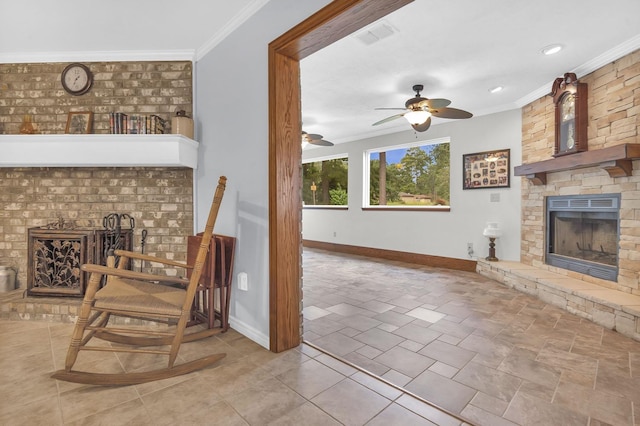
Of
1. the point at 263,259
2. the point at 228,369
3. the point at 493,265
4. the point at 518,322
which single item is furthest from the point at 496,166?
the point at 228,369

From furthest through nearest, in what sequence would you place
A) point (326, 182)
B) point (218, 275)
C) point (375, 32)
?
point (326, 182), point (375, 32), point (218, 275)

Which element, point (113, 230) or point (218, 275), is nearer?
point (218, 275)

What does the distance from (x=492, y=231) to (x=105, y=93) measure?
480cm

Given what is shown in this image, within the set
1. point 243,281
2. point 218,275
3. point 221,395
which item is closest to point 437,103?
point 243,281

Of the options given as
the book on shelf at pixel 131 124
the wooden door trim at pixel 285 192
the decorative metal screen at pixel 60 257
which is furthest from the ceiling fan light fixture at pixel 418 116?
the decorative metal screen at pixel 60 257

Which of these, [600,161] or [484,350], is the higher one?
[600,161]

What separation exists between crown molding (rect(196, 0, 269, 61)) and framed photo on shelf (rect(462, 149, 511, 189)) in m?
3.82

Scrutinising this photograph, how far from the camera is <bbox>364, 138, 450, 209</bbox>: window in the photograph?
5453 millimetres

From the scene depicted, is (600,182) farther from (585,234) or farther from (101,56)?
(101,56)

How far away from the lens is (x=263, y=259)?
7.30 ft

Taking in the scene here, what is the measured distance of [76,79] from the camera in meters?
2.97

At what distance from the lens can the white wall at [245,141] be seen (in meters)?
2.20

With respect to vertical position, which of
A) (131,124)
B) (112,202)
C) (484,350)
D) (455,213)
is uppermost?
(131,124)

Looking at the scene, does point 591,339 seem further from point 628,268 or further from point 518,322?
point 628,268
